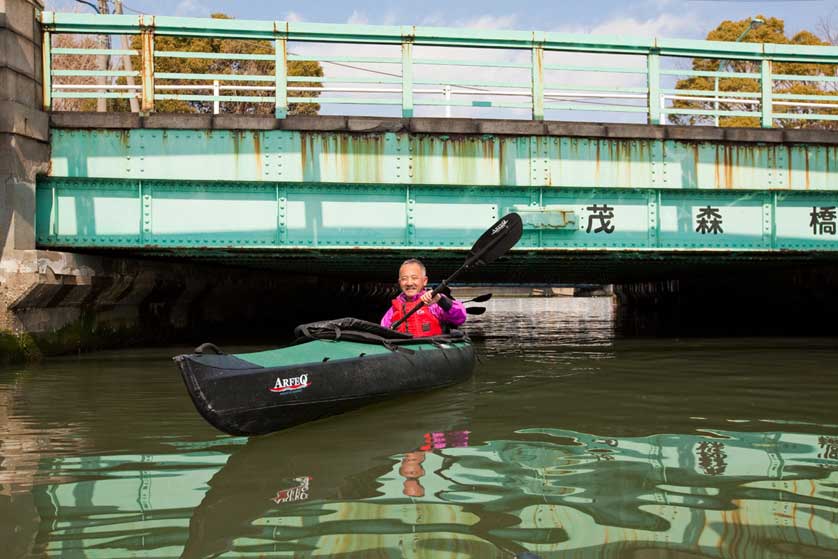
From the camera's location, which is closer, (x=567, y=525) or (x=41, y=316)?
(x=567, y=525)

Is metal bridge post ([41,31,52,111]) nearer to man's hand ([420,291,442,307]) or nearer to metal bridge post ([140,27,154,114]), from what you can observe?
metal bridge post ([140,27,154,114])

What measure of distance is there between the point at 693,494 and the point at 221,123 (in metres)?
9.07

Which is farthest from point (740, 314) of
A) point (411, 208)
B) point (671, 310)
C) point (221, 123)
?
point (221, 123)

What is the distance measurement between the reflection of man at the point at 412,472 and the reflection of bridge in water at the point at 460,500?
16 mm

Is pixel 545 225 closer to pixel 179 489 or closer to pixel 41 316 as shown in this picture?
pixel 41 316

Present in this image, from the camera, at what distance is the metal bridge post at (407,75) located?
1111 cm

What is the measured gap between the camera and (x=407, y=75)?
11133 mm

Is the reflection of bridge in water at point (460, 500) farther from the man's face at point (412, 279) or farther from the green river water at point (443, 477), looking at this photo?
the man's face at point (412, 279)

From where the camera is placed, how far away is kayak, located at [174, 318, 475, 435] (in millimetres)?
4711

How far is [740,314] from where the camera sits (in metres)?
21.0

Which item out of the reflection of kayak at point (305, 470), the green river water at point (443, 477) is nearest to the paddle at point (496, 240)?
the green river water at point (443, 477)

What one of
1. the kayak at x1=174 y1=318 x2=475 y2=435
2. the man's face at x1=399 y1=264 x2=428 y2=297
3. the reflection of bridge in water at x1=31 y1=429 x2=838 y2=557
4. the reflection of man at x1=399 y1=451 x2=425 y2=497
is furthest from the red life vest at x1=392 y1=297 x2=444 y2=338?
the reflection of man at x1=399 y1=451 x2=425 y2=497

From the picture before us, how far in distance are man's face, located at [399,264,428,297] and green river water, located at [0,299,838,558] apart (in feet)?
3.94

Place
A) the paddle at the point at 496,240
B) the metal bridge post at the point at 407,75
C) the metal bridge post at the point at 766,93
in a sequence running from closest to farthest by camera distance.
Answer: the paddle at the point at 496,240, the metal bridge post at the point at 407,75, the metal bridge post at the point at 766,93
